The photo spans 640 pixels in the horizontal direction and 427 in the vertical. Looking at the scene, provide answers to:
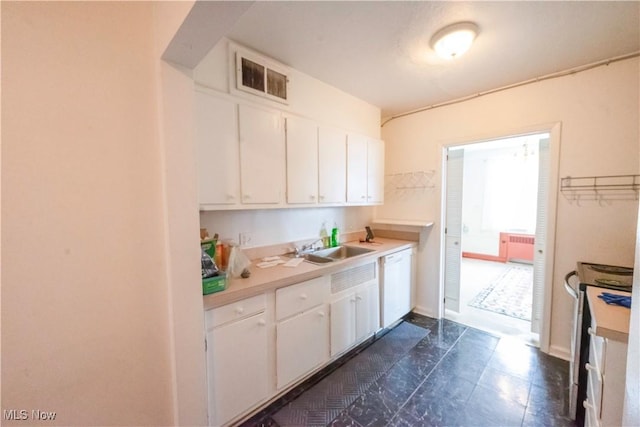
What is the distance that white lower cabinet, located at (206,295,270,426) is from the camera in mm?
1408

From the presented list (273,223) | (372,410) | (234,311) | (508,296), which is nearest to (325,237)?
(273,223)

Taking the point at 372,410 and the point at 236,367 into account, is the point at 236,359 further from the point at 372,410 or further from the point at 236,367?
the point at 372,410

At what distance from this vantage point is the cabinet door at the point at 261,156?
1.77 m

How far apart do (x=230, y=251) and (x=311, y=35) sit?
157 cm

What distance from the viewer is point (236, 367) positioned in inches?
59.1

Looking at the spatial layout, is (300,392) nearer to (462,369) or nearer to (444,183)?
(462,369)

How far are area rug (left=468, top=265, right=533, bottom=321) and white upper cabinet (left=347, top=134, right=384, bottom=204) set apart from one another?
2.08m

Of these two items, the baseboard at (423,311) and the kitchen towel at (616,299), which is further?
the baseboard at (423,311)

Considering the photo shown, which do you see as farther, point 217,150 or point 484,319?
point 484,319

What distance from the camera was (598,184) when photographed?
79.5 inches

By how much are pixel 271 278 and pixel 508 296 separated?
3.73 metres

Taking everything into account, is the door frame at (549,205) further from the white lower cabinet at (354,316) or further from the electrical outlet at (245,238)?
the electrical outlet at (245,238)

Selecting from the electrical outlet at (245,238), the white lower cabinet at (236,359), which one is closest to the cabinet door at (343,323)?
the white lower cabinet at (236,359)

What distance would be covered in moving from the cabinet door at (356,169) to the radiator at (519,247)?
4.57 meters
